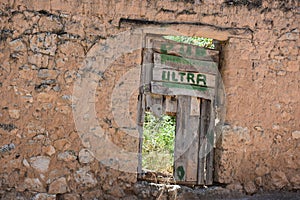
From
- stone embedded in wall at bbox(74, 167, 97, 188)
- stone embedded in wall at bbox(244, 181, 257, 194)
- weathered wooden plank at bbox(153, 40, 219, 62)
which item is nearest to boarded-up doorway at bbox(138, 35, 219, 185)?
weathered wooden plank at bbox(153, 40, 219, 62)

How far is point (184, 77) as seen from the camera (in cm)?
495

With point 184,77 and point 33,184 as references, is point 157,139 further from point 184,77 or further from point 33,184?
point 33,184

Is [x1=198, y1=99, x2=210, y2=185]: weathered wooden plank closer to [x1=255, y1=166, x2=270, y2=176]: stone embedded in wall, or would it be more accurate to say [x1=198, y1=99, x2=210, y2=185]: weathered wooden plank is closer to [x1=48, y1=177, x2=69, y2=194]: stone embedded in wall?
[x1=255, y1=166, x2=270, y2=176]: stone embedded in wall

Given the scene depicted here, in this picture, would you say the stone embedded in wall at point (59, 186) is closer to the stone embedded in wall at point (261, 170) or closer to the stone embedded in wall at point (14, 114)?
the stone embedded in wall at point (14, 114)

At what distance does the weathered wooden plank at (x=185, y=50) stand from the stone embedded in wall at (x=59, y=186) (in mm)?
1638

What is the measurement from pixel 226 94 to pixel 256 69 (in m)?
0.42

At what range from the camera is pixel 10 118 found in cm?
423

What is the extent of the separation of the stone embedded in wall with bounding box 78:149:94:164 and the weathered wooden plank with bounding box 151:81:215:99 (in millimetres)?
931

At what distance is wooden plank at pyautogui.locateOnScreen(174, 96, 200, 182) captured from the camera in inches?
195

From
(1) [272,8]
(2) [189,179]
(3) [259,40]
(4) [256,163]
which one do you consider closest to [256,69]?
(3) [259,40]

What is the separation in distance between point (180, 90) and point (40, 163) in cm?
164

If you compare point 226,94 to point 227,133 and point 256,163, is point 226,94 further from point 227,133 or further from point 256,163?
point 256,163

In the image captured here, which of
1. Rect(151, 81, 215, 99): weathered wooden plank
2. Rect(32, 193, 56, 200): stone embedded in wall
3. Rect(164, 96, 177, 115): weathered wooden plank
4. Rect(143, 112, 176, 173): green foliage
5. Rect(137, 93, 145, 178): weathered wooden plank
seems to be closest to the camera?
Rect(32, 193, 56, 200): stone embedded in wall

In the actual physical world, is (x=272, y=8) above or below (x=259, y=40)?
above
